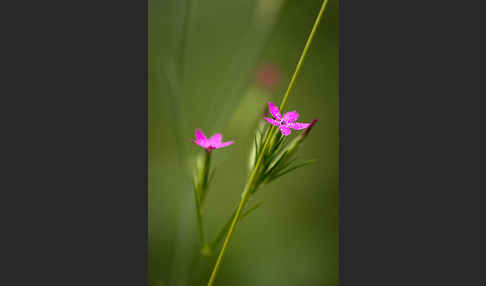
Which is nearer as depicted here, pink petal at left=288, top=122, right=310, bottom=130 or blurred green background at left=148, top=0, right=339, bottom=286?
pink petal at left=288, top=122, right=310, bottom=130

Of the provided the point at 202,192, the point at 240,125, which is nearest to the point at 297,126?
the point at 202,192

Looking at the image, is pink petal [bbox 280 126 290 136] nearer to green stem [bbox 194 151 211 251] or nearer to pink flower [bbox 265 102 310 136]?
pink flower [bbox 265 102 310 136]

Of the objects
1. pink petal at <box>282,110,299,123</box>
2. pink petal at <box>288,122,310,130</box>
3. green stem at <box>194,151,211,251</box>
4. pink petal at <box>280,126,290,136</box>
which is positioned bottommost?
green stem at <box>194,151,211,251</box>

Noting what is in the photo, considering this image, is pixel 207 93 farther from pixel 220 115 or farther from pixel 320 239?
pixel 320 239

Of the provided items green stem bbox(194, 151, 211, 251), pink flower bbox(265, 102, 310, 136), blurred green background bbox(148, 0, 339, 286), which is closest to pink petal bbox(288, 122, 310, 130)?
pink flower bbox(265, 102, 310, 136)

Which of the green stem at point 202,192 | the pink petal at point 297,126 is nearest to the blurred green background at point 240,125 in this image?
the green stem at point 202,192

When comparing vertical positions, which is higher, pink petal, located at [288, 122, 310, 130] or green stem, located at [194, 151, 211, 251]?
pink petal, located at [288, 122, 310, 130]

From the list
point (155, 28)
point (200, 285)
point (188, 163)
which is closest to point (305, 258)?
point (200, 285)

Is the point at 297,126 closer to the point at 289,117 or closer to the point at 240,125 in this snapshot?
the point at 289,117
